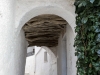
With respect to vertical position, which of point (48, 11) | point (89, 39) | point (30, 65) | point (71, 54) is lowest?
point (30, 65)

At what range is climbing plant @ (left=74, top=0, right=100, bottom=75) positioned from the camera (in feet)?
6.38

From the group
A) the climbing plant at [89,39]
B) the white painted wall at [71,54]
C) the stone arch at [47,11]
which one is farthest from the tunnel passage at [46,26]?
the climbing plant at [89,39]

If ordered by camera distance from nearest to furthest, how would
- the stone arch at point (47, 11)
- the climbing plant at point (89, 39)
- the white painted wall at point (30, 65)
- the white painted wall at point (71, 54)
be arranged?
the climbing plant at point (89, 39), the stone arch at point (47, 11), the white painted wall at point (71, 54), the white painted wall at point (30, 65)

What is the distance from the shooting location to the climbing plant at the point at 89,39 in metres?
1.95

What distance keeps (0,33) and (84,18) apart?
1.01 metres

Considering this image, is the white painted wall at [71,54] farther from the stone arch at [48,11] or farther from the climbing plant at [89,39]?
the climbing plant at [89,39]

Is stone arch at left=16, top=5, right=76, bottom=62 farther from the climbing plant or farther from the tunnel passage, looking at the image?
the tunnel passage

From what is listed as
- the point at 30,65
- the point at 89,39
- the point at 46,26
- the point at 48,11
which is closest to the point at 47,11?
the point at 48,11

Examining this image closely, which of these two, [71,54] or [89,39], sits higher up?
[89,39]

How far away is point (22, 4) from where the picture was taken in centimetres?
265

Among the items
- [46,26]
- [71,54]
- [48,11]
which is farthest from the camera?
[46,26]

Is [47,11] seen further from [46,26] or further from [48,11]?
[46,26]

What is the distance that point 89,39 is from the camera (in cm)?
209

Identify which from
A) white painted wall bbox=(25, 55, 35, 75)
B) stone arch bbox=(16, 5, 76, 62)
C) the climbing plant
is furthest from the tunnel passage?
white painted wall bbox=(25, 55, 35, 75)
